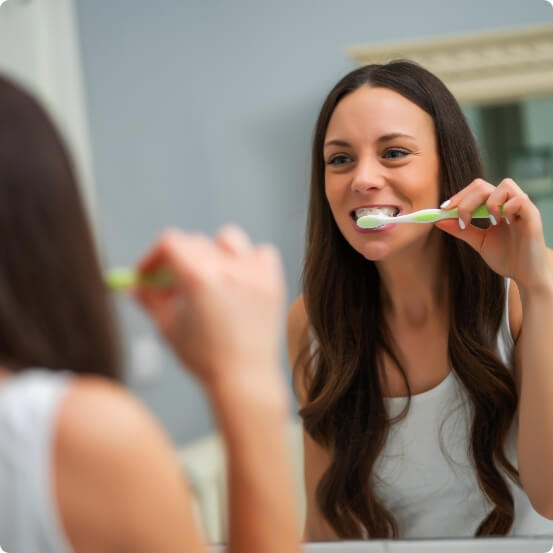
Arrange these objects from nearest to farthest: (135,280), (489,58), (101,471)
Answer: (101,471) < (135,280) < (489,58)

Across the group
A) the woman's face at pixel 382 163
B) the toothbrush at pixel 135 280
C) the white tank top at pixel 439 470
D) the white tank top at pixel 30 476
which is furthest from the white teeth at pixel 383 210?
the white tank top at pixel 30 476

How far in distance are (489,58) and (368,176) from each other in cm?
25

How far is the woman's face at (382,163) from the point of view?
56 cm

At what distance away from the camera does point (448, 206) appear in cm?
56

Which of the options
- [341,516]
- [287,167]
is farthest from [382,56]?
[341,516]

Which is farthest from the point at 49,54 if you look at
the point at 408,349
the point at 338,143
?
the point at 408,349

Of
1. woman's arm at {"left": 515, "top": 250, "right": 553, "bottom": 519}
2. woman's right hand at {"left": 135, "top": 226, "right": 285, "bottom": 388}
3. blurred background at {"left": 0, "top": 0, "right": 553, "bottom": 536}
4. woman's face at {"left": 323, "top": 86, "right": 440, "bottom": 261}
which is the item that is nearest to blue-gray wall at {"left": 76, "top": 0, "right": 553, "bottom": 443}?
blurred background at {"left": 0, "top": 0, "right": 553, "bottom": 536}

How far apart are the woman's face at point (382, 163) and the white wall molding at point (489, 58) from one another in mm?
117

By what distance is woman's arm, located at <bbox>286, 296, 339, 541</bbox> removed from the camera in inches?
24.7

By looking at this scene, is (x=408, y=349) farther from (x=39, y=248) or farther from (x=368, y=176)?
(x=39, y=248)

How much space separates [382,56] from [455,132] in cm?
14

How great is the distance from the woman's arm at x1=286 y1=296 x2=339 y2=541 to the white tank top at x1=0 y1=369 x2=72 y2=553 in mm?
371

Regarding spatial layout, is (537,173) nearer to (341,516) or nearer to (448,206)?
(448,206)

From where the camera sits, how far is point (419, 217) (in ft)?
1.85
